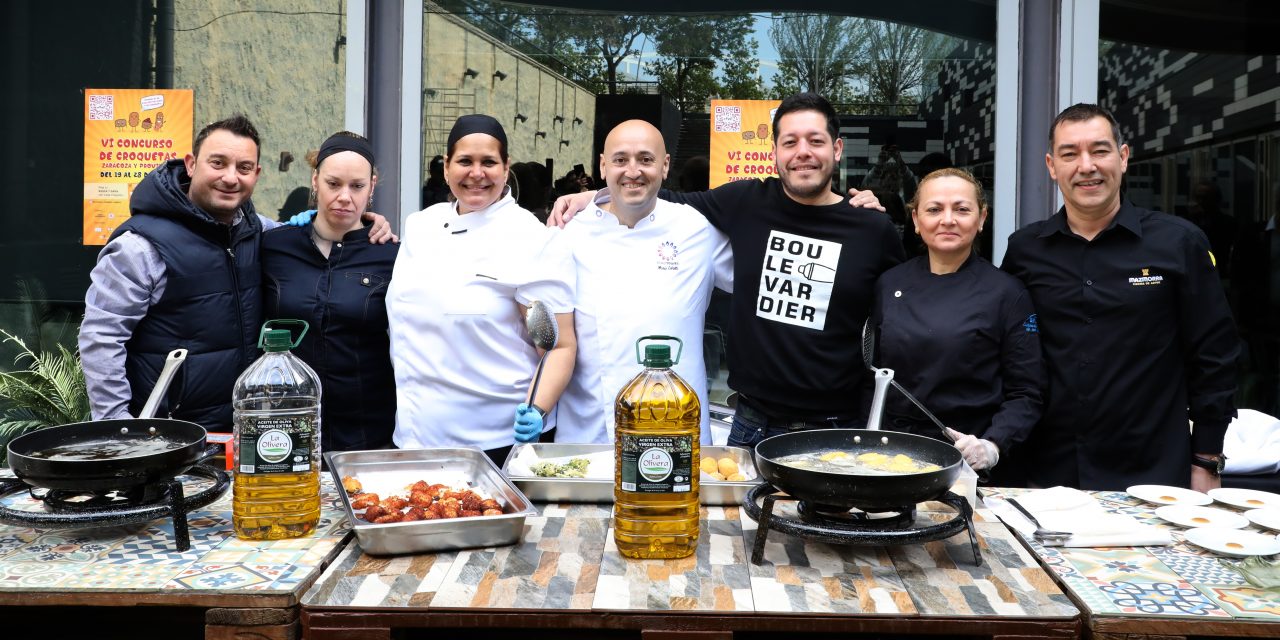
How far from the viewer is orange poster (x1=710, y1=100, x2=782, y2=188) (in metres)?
4.73

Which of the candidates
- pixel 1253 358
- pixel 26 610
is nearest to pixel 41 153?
pixel 26 610

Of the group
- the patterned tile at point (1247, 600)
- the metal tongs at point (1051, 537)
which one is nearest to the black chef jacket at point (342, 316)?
the metal tongs at point (1051, 537)

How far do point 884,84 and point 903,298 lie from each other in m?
1.87

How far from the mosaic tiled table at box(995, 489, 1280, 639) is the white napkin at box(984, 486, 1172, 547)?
0.8 inches

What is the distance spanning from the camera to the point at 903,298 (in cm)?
314

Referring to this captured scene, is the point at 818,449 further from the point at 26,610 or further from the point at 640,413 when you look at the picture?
the point at 26,610

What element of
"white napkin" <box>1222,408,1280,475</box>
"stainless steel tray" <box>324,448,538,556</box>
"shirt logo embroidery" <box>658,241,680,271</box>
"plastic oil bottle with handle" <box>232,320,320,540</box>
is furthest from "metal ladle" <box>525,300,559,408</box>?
"white napkin" <box>1222,408,1280,475</box>

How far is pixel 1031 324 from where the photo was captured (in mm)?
3070

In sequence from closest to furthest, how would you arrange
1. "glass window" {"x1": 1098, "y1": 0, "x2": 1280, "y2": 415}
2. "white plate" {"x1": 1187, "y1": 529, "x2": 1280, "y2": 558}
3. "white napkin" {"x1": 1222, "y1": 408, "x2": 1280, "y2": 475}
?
1. "white plate" {"x1": 1187, "y1": 529, "x2": 1280, "y2": 558}
2. "white napkin" {"x1": 1222, "y1": 408, "x2": 1280, "y2": 475}
3. "glass window" {"x1": 1098, "y1": 0, "x2": 1280, "y2": 415}

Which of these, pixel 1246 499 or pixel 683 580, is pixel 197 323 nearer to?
pixel 683 580

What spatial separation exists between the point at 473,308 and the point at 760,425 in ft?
3.34

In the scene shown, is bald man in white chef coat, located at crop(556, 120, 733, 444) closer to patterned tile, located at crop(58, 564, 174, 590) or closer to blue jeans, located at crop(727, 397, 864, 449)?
blue jeans, located at crop(727, 397, 864, 449)

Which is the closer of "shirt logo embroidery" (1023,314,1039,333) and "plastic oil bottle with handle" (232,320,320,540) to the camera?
"plastic oil bottle with handle" (232,320,320,540)

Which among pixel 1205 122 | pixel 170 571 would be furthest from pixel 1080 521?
pixel 1205 122
